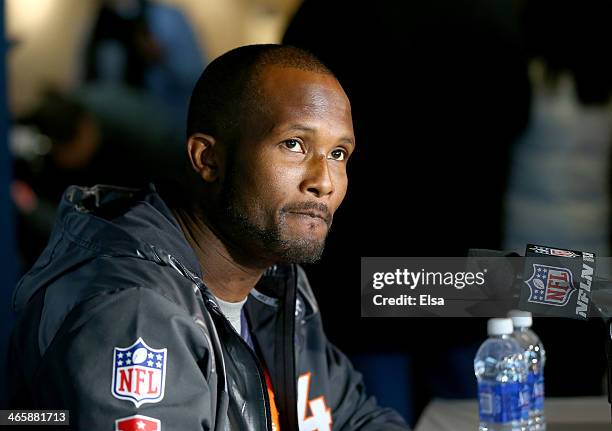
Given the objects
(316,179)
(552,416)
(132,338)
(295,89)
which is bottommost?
(552,416)

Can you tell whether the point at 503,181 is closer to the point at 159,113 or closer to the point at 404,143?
the point at 404,143

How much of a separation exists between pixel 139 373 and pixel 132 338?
0.04 meters

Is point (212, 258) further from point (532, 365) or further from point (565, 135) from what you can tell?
point (565, 135)

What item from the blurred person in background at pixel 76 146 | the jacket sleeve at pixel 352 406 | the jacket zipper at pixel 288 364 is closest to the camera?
the jacket zipper at pixel 288 364

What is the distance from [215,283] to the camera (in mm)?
1328

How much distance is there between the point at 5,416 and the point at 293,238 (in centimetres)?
48

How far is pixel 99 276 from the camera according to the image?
105cm

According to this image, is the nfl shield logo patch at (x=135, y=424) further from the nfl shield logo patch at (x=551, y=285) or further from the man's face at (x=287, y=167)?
the nfl shield logo patch at (x=551, y=285)

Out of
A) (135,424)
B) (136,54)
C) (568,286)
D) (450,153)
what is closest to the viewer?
(135,424)

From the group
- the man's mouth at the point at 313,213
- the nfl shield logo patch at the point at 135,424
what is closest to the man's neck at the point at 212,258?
the man's mouth at the point at 313,213

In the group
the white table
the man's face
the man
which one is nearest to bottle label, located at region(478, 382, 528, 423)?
the white table

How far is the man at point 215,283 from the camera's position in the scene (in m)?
0.98

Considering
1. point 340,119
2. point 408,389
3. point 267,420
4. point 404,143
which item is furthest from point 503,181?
point 267,420

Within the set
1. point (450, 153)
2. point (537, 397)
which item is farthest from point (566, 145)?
point (537, 397)
